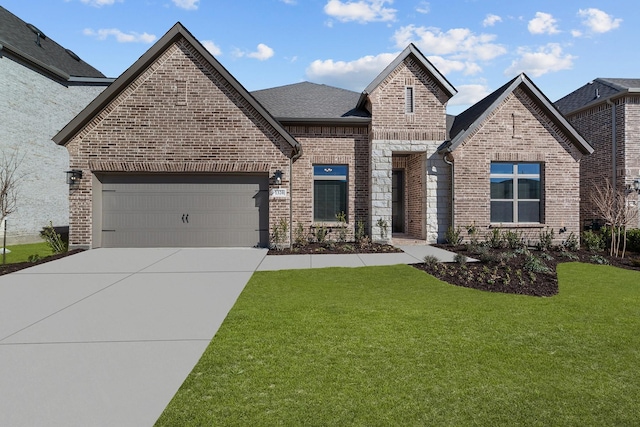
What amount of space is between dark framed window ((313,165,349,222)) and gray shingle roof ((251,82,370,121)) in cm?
200

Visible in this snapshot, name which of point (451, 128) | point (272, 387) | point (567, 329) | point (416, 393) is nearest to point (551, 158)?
point (451, 128)

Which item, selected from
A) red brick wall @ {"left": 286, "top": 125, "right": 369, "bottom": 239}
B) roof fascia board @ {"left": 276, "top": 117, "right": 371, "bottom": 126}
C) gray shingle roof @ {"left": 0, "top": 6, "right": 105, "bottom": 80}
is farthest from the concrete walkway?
gray shingle roof @ {"left": 0, "top": 6, "right": 105, "bottom": 80}

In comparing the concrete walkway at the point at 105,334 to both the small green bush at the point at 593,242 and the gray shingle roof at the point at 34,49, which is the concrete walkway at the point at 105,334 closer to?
the small green bush at the point at 593,242

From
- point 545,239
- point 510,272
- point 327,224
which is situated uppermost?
point 327,224

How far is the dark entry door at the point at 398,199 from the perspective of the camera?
15.1 m

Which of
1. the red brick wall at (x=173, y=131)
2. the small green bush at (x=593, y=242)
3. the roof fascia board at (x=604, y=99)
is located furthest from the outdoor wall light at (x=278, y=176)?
the roof fascia board at (x=604, y=99)

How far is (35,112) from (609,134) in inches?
1071

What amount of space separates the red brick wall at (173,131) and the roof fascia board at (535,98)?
21.1 feet

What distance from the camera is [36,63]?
15422mm

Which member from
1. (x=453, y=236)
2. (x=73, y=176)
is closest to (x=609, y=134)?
(x=453, y=236)

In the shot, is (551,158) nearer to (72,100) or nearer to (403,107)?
(403,107)

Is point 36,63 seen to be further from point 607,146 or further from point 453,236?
point 607,146

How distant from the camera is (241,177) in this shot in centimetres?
1126

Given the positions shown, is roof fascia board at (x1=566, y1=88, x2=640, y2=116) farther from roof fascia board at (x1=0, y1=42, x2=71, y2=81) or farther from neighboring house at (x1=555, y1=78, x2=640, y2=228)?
roof fascia board at (x1=0, y1=42, x2=71, y2=81)
